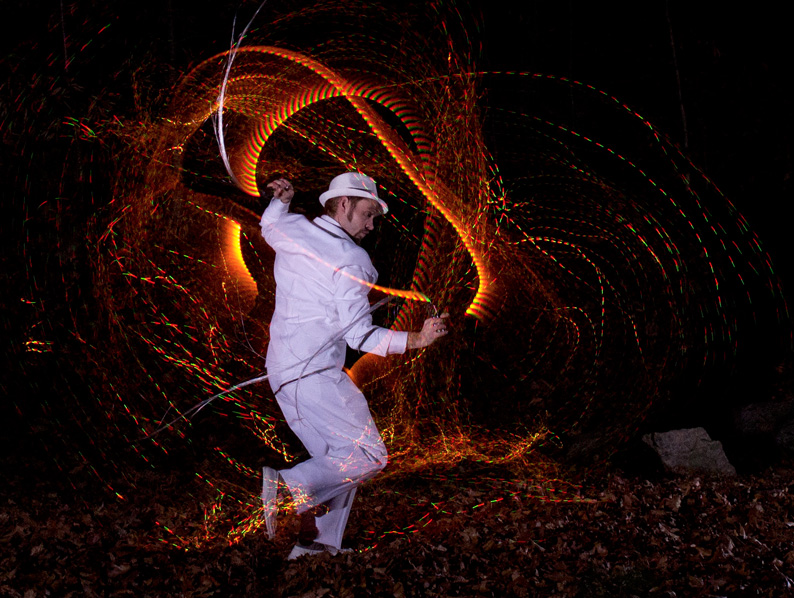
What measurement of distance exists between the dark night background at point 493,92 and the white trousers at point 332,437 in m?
4.46

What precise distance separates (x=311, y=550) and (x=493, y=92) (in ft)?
21.4

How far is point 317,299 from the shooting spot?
187 inches

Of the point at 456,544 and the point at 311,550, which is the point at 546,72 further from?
the point at 311,550

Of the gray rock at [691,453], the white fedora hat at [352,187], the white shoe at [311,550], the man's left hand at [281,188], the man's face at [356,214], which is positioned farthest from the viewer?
the gray rock at [691,453]

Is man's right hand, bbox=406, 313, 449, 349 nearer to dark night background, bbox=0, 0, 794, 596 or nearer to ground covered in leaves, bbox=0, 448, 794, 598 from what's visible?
ground covered in leaves, bbox=0, 448, 794, 598

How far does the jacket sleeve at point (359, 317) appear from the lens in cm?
445

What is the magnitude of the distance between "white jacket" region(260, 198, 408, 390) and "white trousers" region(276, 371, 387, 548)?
12cm

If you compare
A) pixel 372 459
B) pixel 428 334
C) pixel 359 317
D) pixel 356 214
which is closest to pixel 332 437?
pixel 372 459

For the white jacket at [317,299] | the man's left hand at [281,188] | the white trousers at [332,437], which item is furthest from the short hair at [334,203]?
the white trousers at [332,437]

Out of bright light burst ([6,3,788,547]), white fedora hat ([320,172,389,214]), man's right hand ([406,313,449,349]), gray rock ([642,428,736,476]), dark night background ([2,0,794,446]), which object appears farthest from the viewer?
dark night background ([2,0,794,446])

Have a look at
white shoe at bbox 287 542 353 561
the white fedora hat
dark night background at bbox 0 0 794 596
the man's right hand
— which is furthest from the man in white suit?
dark night background at bbox 0 0 794 596

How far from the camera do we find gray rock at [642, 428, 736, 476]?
23.6 feet

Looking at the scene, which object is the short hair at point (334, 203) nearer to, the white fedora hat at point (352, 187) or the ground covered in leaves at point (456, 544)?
the white fedora hat at point (352, 187)

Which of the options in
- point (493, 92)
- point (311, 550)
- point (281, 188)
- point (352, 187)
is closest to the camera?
point (352, 187)
